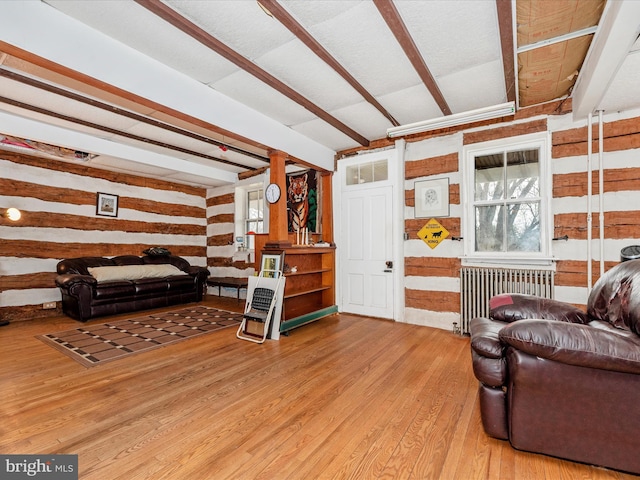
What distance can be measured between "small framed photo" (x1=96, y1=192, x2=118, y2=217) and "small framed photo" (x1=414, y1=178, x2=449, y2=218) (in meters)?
5.73

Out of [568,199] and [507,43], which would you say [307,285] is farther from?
[507,43]

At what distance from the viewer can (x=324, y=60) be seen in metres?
2.80

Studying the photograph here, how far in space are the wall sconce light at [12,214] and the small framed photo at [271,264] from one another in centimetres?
409

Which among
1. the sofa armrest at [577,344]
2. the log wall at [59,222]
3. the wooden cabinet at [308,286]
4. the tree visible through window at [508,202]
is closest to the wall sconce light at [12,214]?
the log wall at [59,222]

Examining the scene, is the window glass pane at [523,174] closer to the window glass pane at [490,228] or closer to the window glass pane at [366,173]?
the window glass pane at [490,228]

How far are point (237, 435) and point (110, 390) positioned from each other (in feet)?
4.40

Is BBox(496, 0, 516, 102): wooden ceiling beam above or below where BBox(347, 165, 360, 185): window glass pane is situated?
above

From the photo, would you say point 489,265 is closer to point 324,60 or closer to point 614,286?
point 614,286

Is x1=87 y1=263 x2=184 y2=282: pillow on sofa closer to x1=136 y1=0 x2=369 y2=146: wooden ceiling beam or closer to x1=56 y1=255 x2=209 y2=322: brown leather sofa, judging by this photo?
x1=56 y1=255 x2=209 y2=322: brown leather sofa

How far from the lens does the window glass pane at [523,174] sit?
150 inches

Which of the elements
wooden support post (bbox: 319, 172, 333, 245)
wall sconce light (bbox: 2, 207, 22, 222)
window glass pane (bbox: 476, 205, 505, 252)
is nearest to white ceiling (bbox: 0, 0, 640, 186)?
wooden support post (bbox: 319, 172, 333, 245)

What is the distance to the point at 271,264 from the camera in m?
4.29

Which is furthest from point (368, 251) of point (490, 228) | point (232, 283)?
point (232, 283)

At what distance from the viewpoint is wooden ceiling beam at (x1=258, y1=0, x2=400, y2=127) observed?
7.08 feet
